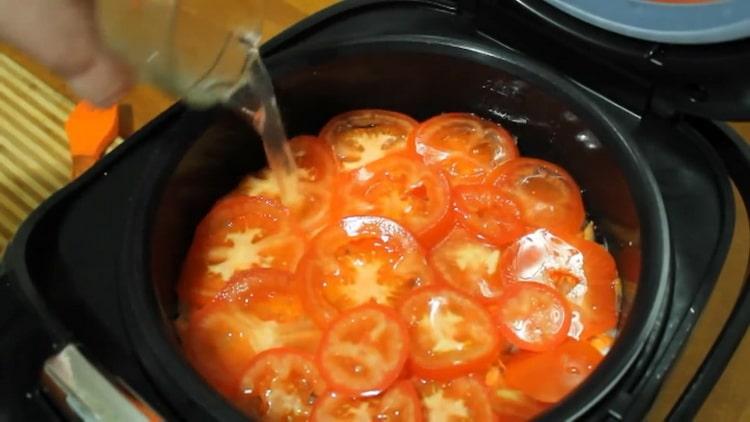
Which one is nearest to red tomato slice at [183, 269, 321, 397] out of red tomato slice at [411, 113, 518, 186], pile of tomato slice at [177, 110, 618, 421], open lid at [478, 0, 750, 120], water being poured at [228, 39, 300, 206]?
pile of tomato slice at [177, 110, 618, 421]

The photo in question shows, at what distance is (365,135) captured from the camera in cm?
100

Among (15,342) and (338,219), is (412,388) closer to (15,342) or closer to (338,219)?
(338,219)

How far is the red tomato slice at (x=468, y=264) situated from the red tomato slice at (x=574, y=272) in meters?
0.01

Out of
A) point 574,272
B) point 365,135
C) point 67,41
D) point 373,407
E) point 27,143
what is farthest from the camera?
point 27,143

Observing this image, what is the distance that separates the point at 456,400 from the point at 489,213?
0.70 ft

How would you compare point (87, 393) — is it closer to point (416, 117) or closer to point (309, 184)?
point (309, 184)

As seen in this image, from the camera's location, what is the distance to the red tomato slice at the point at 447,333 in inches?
31.9

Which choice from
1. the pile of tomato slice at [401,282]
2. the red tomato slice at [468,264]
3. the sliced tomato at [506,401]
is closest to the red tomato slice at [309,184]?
the pile of tomato slice at [401,282]

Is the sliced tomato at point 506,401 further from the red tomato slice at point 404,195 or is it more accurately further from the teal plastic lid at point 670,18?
A: the teal plastic lid at point 670,18

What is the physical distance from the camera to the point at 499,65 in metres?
0.92

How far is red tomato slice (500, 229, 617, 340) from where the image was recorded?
2.81ft

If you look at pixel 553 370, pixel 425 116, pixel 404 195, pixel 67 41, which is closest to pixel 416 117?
pixel 425 116

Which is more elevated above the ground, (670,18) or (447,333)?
(670,18)

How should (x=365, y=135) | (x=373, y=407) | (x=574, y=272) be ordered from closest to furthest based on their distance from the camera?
1. (x=373, y=407)
2. (x=574, y=272)
3. (x=365, y=135)
